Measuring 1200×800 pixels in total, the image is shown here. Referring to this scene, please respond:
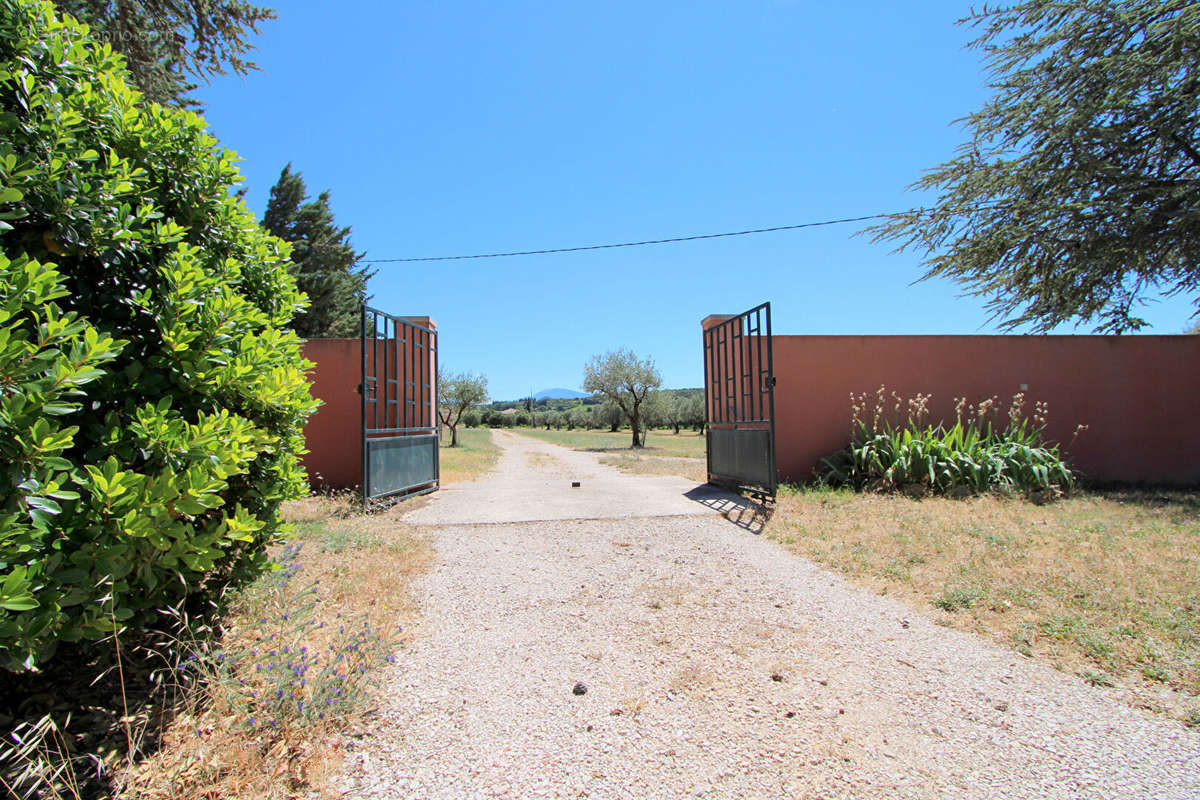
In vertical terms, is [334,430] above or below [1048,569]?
above

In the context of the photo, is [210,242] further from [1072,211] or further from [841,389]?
[1072,211]

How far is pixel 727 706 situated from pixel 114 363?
8.96 feet

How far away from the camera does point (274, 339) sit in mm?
2336

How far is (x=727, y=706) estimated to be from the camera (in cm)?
237

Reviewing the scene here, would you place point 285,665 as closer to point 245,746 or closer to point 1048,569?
A: point 245,746

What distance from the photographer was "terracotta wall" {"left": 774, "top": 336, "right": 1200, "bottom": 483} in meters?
8.73

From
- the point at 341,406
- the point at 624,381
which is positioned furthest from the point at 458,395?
the point at 341,406

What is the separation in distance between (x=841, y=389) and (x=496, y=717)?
7995 mm

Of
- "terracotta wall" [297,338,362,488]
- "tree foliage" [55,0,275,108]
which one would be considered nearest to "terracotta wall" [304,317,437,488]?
"terracotta wall" [297,338,362,488]

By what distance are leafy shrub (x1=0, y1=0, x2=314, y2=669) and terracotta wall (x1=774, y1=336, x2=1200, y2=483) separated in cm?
777

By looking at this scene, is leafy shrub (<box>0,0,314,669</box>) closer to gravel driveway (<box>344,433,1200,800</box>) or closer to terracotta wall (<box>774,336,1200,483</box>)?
gravel driveway (<box>344,433,1200,800</box>)

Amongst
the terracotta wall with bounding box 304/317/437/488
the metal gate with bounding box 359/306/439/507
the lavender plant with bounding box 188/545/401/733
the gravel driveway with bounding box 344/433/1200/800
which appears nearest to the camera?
the gravel driveway with bounding box 344/433/1200/800

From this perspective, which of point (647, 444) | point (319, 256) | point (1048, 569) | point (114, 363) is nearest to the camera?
point (114, 363)

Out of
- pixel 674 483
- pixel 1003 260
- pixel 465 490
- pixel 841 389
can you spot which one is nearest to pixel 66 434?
pixel 465 490
